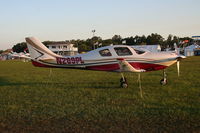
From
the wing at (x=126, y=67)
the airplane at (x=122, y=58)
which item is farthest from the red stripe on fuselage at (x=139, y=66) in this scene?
the wing at (x=126, y=67)

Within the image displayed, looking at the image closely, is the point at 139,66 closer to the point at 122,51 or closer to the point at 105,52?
the point at 122,51

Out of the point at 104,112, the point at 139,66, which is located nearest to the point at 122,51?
the point at 139,66

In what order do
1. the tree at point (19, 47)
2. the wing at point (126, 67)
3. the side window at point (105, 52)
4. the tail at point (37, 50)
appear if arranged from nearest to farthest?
the wing at point (126, 67), the side window at point (105, 52), the tail at point (37, 50), the tree at point (19, 47)

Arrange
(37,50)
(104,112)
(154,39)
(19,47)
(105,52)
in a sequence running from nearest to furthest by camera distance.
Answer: (104,112)
(105,52)
(37,50)
(154,39)
(19,47)

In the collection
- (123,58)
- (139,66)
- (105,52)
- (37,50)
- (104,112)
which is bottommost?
(104,112)

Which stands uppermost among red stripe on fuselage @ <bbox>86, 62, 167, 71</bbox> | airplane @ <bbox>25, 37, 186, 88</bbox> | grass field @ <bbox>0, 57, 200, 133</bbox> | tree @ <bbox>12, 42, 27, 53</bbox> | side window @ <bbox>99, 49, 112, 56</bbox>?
tree @ <bbox>12, 42, 27, 53</bbox>

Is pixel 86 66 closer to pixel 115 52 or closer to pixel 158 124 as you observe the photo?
pixel 115 52

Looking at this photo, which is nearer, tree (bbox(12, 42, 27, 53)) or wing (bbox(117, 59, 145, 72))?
wing (bbox(117, 59, 145, 72))

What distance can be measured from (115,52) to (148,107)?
15.8 feet

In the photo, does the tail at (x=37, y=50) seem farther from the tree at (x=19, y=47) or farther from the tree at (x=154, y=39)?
the tree at (x=19, y=47)

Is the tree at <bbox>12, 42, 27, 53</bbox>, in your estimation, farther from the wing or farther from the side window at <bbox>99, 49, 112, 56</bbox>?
the wing

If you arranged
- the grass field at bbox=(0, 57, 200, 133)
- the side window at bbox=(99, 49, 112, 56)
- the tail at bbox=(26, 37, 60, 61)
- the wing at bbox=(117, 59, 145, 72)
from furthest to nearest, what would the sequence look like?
the tail at bbox=(26, 37, 60, 61)
the side window at bbox=(99, 49, 112, 56)
the wing at bbox=(117, 59, 145, 72)
the grass field at bbox=(0, 57, 200, 133)

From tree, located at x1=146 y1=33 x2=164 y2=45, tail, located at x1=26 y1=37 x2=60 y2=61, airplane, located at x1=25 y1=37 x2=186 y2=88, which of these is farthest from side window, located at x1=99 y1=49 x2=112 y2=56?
tree, located at x1=146 y1=33 x2=164 y2=45

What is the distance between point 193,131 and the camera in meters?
5.08
